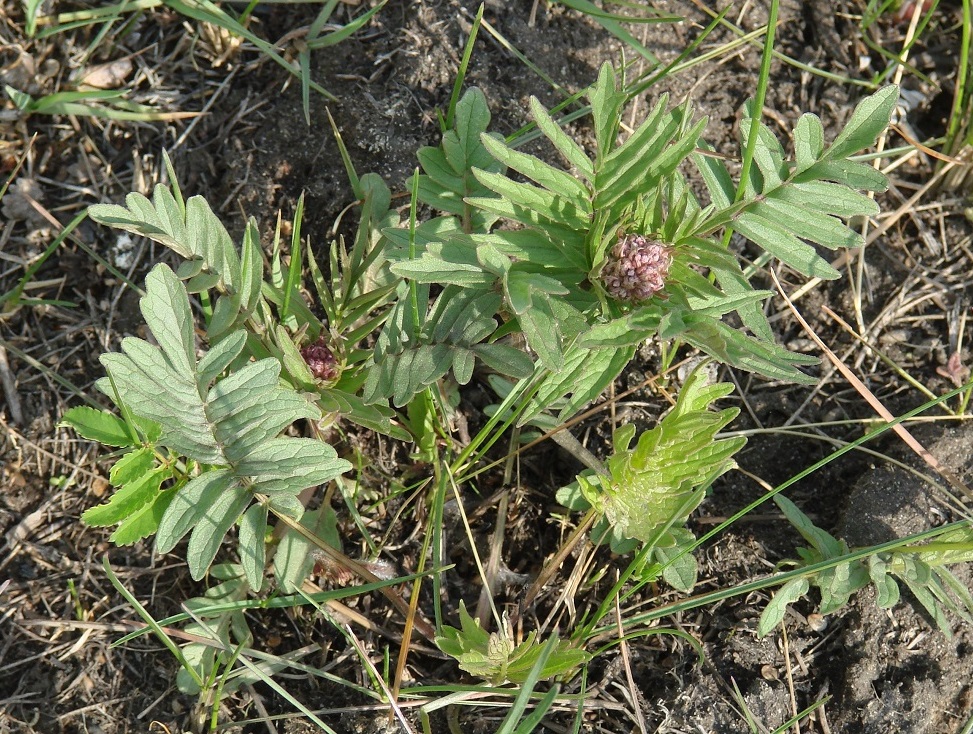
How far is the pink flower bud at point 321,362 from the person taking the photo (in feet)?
8.15

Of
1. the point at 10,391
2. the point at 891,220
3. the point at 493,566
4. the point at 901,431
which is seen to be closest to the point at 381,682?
the point at 493,566

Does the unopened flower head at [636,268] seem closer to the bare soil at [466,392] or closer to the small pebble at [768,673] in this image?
the bare soil at [466,392]

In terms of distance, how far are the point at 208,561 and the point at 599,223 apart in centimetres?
119

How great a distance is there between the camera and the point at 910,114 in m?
3.14

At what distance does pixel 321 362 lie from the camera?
2490 millimetres

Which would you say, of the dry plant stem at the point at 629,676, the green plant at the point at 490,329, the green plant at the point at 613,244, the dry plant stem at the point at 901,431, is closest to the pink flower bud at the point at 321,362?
the green plant at the point at 490,329

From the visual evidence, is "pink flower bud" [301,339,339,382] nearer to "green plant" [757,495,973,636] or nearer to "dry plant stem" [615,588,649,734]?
"dry plant stem" [615,588,649,734]

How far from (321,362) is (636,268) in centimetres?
96

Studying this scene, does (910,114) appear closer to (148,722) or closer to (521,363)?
(521,363)

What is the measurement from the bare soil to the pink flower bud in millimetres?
351

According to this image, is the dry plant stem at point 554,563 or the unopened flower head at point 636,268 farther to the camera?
the dry plant stem at point 554,563

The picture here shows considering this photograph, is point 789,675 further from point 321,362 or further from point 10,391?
point 10,391

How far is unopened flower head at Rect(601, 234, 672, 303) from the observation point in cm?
206

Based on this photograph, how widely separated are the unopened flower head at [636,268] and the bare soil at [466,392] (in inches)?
Result: 28.6
